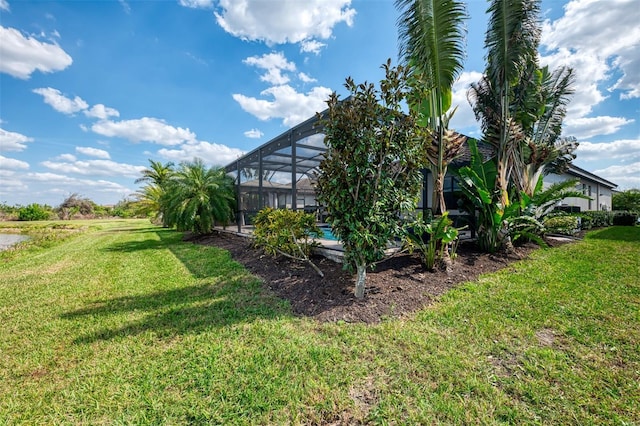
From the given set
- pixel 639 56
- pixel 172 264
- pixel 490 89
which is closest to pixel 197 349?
pixel 172 264

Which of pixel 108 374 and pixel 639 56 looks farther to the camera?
pixel 639 56

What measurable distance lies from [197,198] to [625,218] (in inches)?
914

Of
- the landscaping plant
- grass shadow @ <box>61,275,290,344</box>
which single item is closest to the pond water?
grass shadow @ <box>61,275,290,344</box>

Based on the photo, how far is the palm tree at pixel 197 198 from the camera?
1129 cm

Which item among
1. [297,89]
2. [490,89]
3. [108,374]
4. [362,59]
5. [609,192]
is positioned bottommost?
[108,374]

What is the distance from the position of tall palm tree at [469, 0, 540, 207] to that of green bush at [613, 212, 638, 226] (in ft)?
43.5

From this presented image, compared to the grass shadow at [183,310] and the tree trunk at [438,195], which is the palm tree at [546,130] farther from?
the grass shadow at [183,310]

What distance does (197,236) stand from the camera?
13.3 meters

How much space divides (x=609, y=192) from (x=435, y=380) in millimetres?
33695

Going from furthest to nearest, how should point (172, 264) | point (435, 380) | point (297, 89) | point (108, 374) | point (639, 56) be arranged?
1. point (297, 89)
2. point (639, 56)
3. point (172, 264)
4. point (108, 374)
5. point (435, 380)

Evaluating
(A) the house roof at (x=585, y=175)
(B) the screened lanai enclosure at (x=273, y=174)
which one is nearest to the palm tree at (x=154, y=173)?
(B) the screened lanai enclosure at (x=273, y=174)

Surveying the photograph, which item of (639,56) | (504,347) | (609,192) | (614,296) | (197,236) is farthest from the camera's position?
(609,192)

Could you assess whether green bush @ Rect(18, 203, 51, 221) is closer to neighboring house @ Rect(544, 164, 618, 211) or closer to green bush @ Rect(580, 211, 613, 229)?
neighboring house @ Rect(544, 164, 618, 211)

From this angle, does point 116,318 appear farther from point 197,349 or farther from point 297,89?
point 297,89
